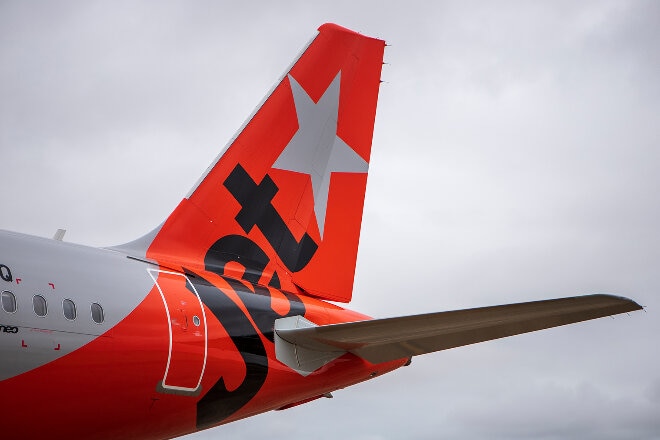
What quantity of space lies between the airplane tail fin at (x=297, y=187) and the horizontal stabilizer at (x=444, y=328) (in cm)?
238

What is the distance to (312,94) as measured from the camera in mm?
17547

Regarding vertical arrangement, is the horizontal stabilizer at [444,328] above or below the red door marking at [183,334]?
above

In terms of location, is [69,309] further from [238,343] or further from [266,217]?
[266,217]

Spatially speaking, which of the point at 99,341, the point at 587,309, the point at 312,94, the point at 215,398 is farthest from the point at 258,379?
the point at 312,94

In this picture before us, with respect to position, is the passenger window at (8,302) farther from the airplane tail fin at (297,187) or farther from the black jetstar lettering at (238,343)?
the airplane tail fin at (297,187)

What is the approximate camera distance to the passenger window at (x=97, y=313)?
11398 mm

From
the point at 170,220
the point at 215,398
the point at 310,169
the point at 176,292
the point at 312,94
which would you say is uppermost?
the point at 312,94

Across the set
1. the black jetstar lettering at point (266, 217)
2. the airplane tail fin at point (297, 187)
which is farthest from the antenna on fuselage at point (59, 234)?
the black jetstar lettering at point (266, 217)

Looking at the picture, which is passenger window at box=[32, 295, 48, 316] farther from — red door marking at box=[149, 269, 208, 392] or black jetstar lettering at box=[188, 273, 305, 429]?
black jetstar lettering at box=[188, 273, 305, 429]

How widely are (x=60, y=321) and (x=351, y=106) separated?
8.92 meters

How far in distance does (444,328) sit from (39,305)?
518cm

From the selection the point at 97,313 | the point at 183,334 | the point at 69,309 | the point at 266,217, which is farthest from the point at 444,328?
the point at 266,217

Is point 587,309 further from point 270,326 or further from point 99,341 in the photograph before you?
point 99,341

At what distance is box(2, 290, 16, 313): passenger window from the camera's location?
10406 mm
